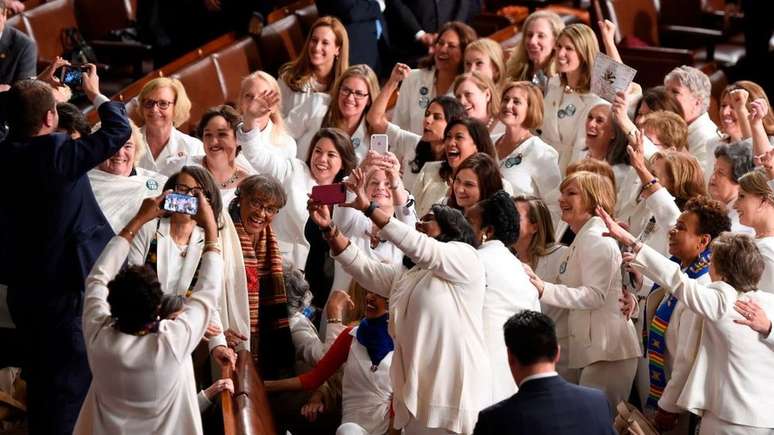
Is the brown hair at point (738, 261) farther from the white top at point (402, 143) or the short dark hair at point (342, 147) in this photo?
the white top at point (402, 143)

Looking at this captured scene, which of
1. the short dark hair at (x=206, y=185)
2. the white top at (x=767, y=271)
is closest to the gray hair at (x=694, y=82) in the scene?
the white top at (x=767, y=271)

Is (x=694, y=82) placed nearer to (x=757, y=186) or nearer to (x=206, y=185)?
(x=757, y=186)

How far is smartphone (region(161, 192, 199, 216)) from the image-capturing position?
4418mm

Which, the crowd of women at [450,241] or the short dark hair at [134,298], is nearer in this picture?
the short dark hair at [134,298]

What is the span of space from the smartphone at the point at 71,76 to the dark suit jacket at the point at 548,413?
229 centimetres

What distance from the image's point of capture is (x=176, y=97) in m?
6.77

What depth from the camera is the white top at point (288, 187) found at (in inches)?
254

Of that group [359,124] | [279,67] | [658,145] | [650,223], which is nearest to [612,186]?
[650,223]

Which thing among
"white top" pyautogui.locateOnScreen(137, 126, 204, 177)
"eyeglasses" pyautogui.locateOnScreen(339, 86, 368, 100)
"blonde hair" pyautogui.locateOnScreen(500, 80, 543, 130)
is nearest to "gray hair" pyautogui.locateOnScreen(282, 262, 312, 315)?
"white top" pyautogui.locateOnScreen(137, 126, 204, 177)

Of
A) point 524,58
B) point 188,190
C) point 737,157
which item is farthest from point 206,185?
point 524,58

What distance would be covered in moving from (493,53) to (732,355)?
2872 mm

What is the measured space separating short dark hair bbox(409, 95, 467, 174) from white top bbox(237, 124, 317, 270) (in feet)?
1.74

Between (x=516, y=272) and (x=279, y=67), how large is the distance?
363 centimetres

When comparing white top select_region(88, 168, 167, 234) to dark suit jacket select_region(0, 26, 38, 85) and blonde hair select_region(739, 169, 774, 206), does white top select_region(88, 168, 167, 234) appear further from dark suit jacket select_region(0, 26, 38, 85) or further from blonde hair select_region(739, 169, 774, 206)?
blonde hair select_region(739, 169, 774, 206)
